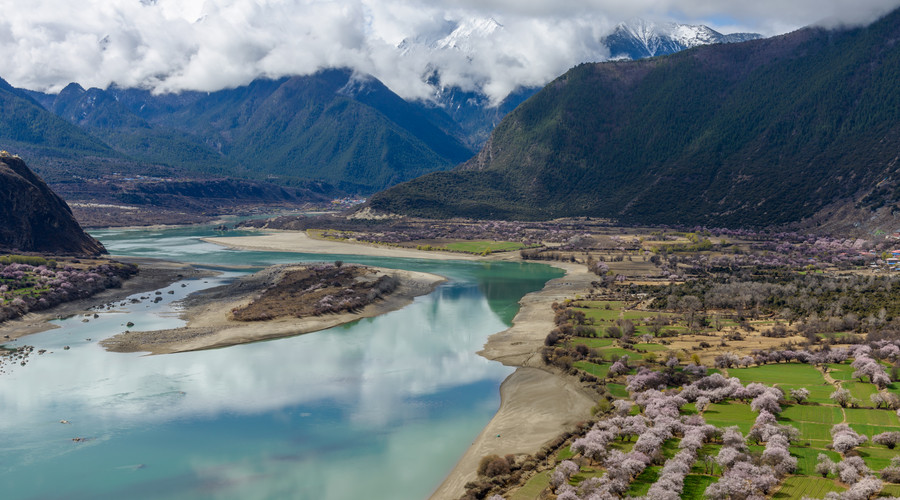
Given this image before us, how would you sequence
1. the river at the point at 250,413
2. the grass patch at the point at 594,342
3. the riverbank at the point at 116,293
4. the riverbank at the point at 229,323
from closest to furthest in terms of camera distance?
1. the river at the point at 250,413
2. the grass patch at the point at 594,342
3. the riverbank at the point at 229,323
4. the riverbank at the point at 116,293

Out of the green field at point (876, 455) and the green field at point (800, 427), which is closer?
the green field at point (800, 427)

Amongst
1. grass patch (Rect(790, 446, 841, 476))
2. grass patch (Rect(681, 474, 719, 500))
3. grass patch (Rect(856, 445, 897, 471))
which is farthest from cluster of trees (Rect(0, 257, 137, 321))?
grass patch (Rect(856, 445, 897, 471))

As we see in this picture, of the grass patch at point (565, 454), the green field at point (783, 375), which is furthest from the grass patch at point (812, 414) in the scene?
the grass patch at point (565, 454)

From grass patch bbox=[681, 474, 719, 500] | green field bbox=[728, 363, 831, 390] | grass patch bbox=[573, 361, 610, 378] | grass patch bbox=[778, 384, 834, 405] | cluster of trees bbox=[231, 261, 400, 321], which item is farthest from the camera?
cluster of trees bbox=[231, 261, 400, 321]

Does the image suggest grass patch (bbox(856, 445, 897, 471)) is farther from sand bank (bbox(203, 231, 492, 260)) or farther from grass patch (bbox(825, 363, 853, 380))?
sand bank (bbox(203, 231, 492, 260))

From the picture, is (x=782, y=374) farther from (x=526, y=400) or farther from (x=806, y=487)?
(x=806, y=487)

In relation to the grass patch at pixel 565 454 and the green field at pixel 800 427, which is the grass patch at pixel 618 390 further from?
the grass patch at pixel 565 454

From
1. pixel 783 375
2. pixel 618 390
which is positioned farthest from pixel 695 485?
pixel 783 375
